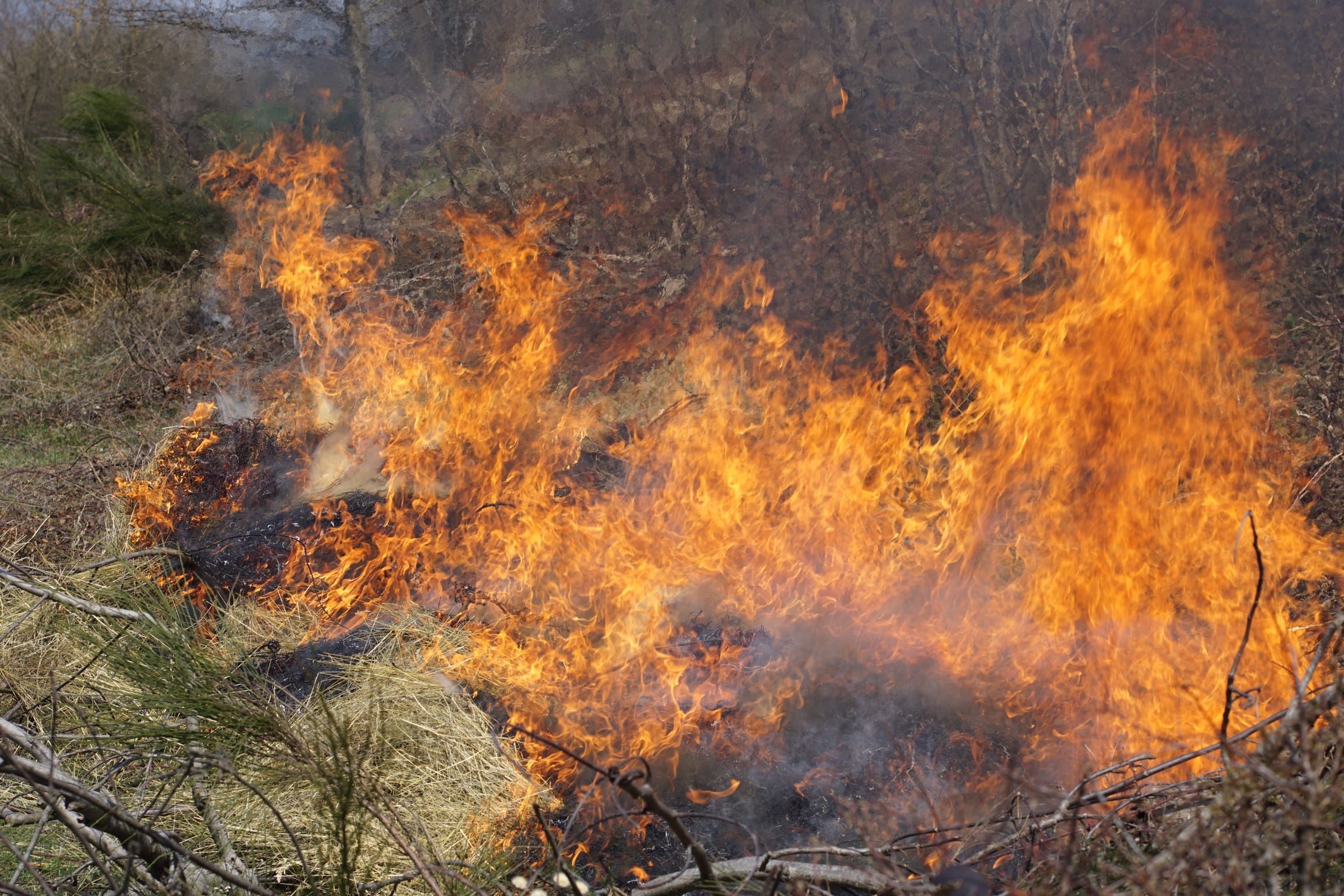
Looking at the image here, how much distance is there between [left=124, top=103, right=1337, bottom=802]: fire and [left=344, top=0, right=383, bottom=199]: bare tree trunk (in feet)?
13.8

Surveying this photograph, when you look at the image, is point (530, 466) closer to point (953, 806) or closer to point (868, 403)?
point (868, 403)

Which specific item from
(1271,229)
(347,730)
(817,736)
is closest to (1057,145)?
(1271,229)

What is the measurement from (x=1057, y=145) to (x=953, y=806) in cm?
606

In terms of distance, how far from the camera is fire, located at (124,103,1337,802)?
428 cm

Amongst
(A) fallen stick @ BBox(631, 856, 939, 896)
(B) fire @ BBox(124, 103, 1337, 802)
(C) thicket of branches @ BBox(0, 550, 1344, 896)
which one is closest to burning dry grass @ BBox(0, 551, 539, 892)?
(C) thicket of branches @ BBox(0, 550, 1344, 896)

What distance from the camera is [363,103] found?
1141 centimetres

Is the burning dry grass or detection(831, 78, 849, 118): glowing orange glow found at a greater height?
detection(831, 78, 849, 118): glowing orange glow

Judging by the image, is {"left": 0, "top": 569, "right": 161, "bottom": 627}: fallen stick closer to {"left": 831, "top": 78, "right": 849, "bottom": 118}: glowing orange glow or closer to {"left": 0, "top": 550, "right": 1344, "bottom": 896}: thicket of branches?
{"left": 0, "top": 550, "right": 1344, "bottom": 896}: thicket of branches

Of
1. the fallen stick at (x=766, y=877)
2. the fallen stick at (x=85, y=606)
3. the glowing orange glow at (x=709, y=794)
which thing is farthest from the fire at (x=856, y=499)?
the fallen stick at (x=85, y=606)

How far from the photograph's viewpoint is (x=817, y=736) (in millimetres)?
4008

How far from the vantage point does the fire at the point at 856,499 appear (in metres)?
4.28

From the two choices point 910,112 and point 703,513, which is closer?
point 703,513

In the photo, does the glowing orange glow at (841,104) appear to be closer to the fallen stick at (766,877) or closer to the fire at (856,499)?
the fire at (856,499)

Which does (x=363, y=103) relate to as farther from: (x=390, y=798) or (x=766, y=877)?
(x=766, y=877)
